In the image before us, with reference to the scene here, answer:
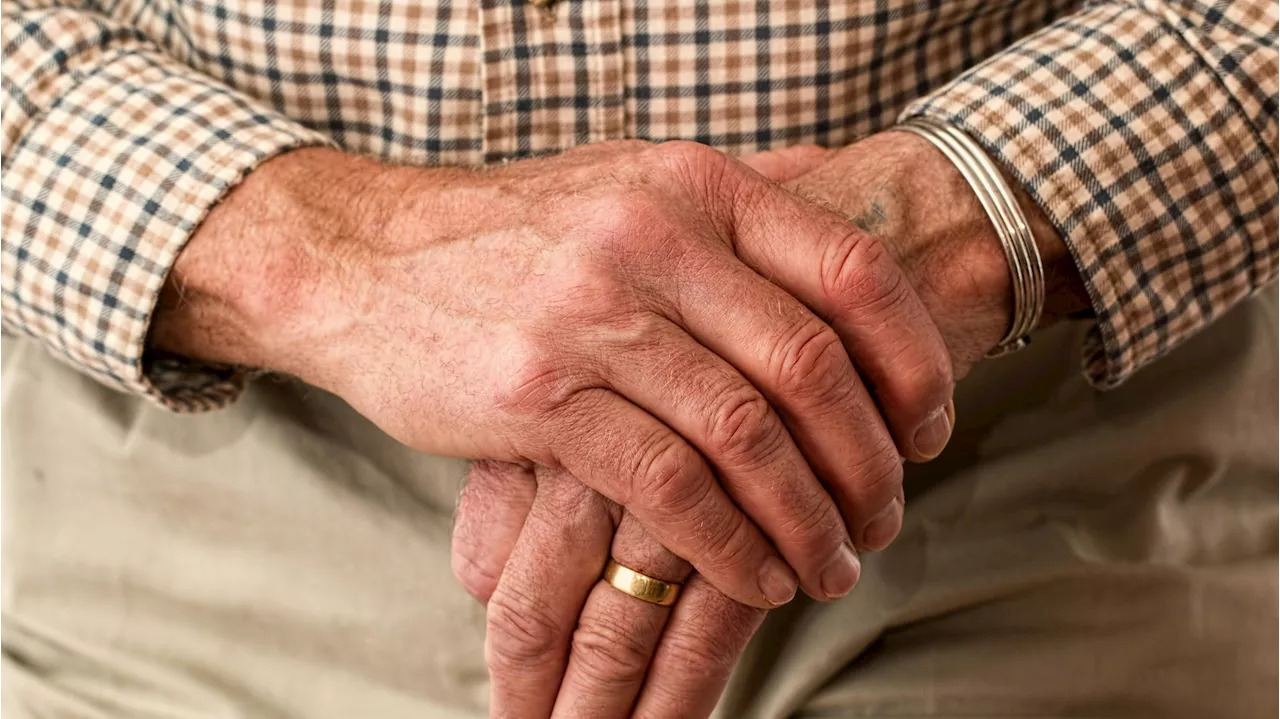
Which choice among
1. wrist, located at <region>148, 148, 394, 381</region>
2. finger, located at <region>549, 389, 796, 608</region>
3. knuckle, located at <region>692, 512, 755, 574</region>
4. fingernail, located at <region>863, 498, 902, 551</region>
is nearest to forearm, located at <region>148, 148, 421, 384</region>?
wrist, located at <region>148, 148, 394, 381</region>

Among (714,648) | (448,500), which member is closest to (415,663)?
(448,500)

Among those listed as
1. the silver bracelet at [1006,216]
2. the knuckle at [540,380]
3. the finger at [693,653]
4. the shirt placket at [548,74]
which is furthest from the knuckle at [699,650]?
the shirt placket at [548,74]

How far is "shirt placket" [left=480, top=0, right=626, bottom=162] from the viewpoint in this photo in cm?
96

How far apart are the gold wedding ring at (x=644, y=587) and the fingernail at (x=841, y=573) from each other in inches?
4.5

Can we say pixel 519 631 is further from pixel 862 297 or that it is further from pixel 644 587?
pixel 862 297

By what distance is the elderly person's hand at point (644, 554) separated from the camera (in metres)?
0.82

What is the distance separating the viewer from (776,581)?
80 centimetres

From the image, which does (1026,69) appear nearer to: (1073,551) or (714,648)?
(1073,551)

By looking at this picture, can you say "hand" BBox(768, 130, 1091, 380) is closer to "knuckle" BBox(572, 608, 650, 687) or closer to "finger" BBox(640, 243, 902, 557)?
"finger" BBox(640, 243, 902, 557)

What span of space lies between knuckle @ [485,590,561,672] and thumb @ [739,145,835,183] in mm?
408

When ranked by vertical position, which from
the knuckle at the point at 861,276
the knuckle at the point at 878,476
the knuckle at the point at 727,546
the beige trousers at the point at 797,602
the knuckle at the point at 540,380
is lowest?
the beige trousers at the point at 797,602

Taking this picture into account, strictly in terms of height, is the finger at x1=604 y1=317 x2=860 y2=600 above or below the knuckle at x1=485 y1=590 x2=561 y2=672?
above

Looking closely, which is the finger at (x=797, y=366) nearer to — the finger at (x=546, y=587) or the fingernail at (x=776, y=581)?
the fingernail at (x=776, y=581)

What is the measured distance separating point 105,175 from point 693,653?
65 centimetres
